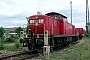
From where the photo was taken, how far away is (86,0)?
42531 mm

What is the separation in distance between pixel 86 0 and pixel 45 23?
3110cm

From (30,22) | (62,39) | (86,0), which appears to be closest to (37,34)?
(30,22)

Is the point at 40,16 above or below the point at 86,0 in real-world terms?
below

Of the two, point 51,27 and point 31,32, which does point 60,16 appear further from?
point 31,32

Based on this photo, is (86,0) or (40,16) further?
(86,0)

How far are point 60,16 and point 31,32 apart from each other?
434 centimetres

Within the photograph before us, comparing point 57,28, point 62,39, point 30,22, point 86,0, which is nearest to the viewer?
point 30,22

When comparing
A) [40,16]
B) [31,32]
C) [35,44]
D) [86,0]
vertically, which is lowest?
[35,44]

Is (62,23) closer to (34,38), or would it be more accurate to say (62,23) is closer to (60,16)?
(60,16)

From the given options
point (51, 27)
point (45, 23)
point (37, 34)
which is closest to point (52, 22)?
point (51, 27)

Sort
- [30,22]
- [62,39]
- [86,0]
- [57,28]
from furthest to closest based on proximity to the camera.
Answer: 1. [86,0]
2. [62,39]
3. [57,28]
4. [30,22]

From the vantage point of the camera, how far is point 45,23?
1388cm

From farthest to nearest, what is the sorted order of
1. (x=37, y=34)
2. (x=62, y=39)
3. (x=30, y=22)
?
(x=62, y=39)
(x=30, y=22)
(x=37, y=34)

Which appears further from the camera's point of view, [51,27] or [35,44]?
[51,27]
